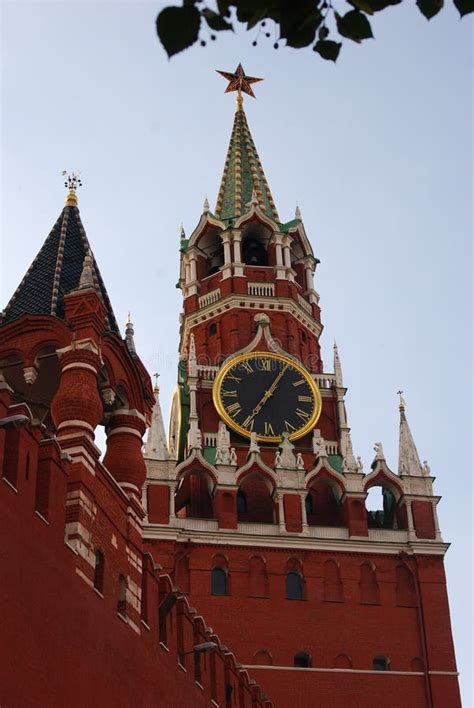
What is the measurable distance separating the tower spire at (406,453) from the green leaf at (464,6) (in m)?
Result: 35.7

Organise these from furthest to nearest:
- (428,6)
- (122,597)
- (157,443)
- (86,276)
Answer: (157,443) → (86,276) → (122,597) → (428,6)

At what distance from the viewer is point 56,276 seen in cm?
2195

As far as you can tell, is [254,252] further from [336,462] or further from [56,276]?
[56,276]

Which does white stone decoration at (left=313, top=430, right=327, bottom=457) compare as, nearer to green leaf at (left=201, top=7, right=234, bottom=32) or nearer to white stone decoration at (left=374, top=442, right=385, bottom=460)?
white stone decoration at (left=374, top=442, right=385, bottom=460)

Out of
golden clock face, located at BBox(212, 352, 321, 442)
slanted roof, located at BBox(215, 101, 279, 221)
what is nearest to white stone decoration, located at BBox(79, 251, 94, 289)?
golden clock face, located at BBox(212, 352, 321, 442)

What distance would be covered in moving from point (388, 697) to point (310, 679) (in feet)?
8.10

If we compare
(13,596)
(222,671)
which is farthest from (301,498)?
(13,596)

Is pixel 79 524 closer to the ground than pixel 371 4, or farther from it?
farther from it

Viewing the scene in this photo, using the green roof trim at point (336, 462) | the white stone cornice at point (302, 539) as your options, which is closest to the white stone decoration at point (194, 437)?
the white stone cornice at point (302, 539)

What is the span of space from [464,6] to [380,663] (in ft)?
108

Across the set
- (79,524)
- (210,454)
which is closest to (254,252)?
(210,454)

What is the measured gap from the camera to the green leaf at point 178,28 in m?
5.82

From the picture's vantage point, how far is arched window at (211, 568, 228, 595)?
1478 inches

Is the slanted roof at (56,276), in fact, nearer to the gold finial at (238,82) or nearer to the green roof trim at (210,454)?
the green roof trim at (210,454)
